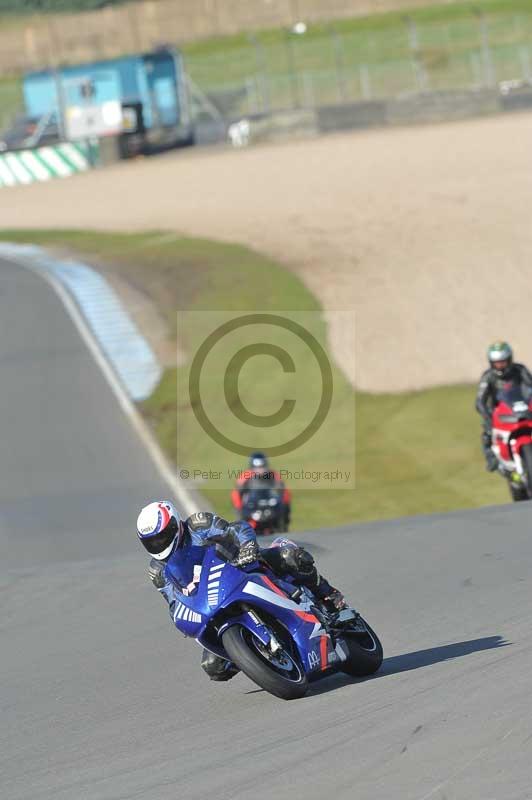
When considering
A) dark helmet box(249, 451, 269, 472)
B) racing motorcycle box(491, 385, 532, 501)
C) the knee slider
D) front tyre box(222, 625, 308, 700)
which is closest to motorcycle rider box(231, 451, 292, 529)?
dark helmet box(249, 451, 269, 472)

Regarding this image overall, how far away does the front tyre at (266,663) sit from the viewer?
675 centimetres

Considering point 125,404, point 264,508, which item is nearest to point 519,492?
point 264,508

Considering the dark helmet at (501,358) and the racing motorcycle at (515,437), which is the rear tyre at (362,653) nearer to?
the racing motorcycle at (515,437)

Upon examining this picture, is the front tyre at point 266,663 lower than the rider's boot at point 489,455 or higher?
higher

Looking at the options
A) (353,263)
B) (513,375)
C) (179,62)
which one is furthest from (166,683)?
(179,62)

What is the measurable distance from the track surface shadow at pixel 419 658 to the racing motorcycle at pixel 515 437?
5.91 m

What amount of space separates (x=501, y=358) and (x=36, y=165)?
37.6 m

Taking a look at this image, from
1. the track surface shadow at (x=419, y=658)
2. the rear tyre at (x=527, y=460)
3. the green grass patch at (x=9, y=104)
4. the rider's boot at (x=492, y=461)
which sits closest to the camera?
the track surface shadow at (x=419, y=658)

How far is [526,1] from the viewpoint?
224 ft

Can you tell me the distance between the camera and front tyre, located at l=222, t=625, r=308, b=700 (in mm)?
6754

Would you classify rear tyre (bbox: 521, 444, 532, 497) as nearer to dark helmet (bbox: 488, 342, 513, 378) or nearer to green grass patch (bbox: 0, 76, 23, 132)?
dark helmet (bbox: 488, 342, 513, 378)

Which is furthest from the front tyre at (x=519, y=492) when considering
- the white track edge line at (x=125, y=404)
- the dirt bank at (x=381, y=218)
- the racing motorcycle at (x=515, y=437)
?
the dirt bank at (x=381, y=218)

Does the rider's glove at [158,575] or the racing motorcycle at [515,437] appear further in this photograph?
the racing motorcycle at [515,437]

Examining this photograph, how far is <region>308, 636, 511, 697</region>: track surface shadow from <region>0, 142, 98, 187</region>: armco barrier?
42.7 m
